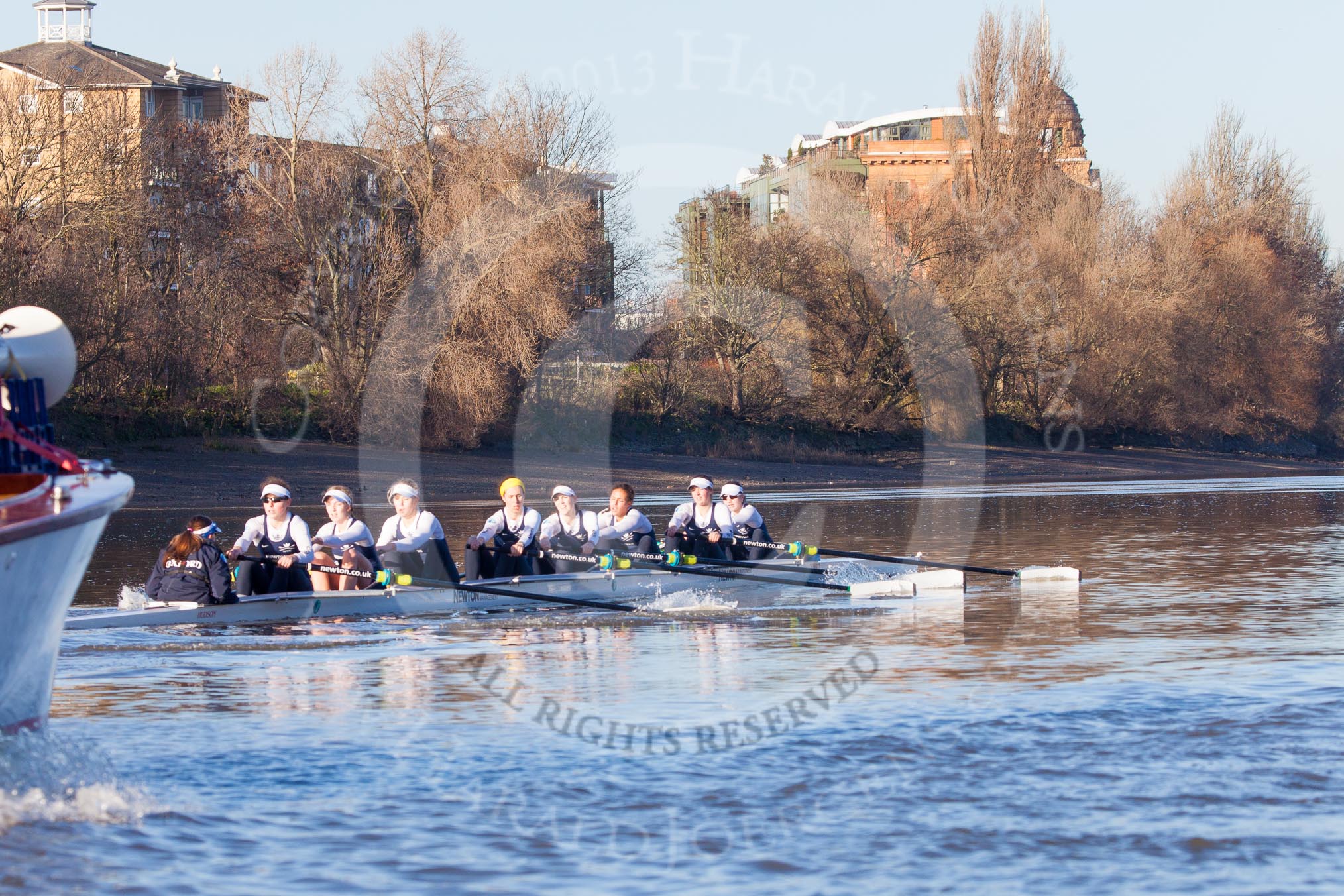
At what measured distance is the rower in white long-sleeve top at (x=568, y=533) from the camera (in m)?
15.7

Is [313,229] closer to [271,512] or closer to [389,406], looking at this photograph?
[389,406]

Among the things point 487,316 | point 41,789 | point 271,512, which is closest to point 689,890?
point 41,789

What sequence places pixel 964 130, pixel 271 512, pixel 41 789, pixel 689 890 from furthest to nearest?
pixel 964 130 < pixel 271 512 < pixel 41 789 < pixel 689 890

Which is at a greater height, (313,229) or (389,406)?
(313,229)

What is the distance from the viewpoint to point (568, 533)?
1587cm

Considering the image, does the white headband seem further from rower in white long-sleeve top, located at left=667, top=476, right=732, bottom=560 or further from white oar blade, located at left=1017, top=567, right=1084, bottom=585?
white oar blade, located at left=1017, top=567, right=1084, bottom=585

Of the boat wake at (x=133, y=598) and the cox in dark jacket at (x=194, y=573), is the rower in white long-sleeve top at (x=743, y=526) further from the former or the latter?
the boat wake at (x=133, y=598)

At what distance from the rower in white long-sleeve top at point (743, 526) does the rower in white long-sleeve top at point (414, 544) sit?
3736 millimetres

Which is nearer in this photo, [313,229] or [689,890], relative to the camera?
A: [689,890]

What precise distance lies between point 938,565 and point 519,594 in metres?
5.44

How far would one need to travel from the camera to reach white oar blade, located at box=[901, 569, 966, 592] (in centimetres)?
1582

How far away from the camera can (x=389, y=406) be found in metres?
35.0

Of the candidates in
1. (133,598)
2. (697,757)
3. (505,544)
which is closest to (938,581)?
(505,544)

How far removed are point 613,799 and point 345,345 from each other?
1151 inches
